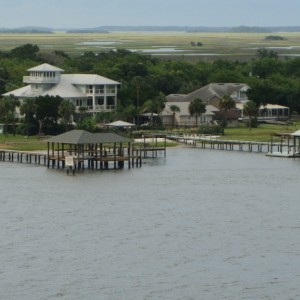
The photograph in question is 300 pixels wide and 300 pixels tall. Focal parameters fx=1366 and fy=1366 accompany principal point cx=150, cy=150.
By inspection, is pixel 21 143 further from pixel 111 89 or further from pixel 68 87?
pixel 111 89

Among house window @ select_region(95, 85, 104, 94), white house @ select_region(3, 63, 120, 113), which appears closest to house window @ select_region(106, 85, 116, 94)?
white house @ select_region(3, 63, 120, 113)

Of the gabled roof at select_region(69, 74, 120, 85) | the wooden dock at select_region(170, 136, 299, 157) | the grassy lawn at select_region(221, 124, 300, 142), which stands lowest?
the wooden dock at select_region(170, 136, 299, 157)

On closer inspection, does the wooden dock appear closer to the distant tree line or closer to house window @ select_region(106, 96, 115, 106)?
the distant tree line

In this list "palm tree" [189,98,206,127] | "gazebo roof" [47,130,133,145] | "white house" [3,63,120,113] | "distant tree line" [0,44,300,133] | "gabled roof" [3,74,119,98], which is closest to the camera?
"gazebo roof" [47,130,133,145]

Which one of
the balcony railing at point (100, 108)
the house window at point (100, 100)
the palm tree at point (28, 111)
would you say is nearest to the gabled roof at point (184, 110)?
the balcony railing at point (100, 108)

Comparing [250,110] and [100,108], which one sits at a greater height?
[250,110]

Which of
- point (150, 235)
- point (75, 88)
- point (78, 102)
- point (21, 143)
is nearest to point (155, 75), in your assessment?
point (75, 88)
